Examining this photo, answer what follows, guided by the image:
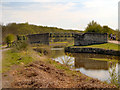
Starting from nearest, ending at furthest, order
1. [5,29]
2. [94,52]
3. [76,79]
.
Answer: [76,79]
[94,52]
[5,29]

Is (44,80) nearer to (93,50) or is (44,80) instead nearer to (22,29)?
(93,50)

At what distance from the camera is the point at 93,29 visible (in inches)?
1277

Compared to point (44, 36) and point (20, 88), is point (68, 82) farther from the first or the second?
point (44, 36)

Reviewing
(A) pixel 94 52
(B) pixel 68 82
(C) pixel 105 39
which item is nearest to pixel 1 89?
(B) pixel 68 82

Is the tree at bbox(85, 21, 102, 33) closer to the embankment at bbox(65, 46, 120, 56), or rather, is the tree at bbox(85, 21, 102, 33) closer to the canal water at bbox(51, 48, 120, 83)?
the embankment at bbox(65, 46, 120, 56)

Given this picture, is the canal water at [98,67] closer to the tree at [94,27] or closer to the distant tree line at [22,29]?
the distant tree line at [22,29]

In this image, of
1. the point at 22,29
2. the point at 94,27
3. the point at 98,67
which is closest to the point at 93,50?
the point at 98,67

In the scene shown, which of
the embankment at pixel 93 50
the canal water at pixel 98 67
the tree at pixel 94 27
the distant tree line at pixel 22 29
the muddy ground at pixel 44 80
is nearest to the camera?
the muddy ground at pixel 44 80

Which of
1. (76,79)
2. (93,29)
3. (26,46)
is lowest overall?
(76,79)

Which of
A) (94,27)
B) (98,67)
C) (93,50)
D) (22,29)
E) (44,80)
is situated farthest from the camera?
(22,29)

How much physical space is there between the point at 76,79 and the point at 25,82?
2.64 meters

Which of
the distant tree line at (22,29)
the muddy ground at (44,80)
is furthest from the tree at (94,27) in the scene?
the muddy ground at (44,80)

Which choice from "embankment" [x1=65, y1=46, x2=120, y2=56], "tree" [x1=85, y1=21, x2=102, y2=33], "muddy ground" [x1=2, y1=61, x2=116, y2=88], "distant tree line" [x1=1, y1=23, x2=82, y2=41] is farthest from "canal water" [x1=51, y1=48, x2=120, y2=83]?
"tree" [x1=85, y1=21, x2=102, y2=33]

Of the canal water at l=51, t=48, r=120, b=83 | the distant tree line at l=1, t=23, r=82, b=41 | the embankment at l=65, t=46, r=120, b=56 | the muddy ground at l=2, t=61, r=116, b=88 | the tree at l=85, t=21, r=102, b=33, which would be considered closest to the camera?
the muddy ground at l=2, t=61, r=116, b=88
